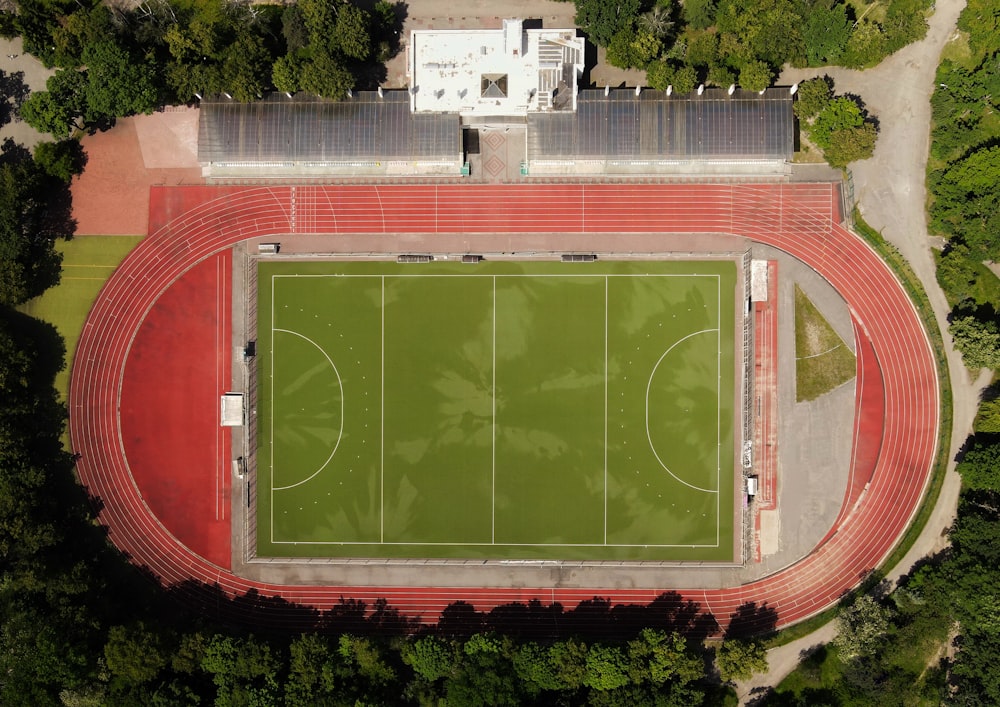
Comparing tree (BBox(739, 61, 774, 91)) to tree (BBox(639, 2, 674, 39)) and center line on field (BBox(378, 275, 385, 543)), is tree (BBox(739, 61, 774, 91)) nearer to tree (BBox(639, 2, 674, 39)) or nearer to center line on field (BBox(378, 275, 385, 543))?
tree (BBox(639, 2, 674, 39))

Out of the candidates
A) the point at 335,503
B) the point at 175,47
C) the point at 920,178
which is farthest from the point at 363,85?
the point at 920,178

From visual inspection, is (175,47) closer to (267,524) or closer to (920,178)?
(267,524)

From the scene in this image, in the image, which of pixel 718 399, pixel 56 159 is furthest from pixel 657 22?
pixel 56 159

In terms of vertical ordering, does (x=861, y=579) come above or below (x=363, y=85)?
below

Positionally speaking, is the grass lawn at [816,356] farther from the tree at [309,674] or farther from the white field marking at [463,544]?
the tree at [309,674]

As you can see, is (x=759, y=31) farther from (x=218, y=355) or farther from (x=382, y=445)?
(x=218, y=355)

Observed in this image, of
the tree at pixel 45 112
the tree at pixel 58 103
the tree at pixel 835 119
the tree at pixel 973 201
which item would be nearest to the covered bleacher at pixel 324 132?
the tree at pixel 58 103

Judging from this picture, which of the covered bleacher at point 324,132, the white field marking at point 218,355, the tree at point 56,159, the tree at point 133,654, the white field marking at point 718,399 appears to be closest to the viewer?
the tree at point 133,654
